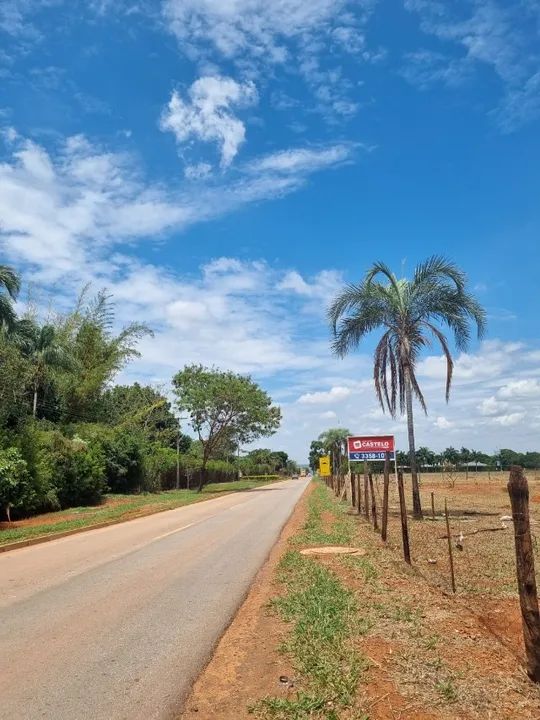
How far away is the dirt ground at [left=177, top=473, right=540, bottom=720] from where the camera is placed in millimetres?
4508

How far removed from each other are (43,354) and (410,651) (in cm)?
3149

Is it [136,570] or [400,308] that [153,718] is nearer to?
[136,570]

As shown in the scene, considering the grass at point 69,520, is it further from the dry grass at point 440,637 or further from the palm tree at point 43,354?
the dry grass at point 440,637

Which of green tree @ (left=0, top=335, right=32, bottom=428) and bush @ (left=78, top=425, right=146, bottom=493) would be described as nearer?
green tree @ (left=0, top=335, right=32, bottom=428)

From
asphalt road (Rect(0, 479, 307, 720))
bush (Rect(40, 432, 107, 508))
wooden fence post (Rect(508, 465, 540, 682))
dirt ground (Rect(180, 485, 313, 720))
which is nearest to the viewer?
dirt ground (Rect(180, 485, 313, 720))

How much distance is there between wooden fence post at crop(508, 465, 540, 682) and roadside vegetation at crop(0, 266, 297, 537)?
49.9 feet

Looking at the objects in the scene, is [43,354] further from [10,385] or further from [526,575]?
[526,575]

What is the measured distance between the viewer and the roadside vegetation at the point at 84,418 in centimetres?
2414

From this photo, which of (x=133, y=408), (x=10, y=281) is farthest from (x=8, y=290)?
(x=133, y=408)

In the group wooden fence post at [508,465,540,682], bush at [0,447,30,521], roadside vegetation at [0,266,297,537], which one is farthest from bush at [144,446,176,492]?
wooden fence post at [508,465,540,682]

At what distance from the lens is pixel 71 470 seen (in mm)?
29375

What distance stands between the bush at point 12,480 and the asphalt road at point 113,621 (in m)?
5.94

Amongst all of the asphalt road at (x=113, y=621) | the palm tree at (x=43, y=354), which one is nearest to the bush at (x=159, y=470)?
the palm tree at (x=43, y=354)

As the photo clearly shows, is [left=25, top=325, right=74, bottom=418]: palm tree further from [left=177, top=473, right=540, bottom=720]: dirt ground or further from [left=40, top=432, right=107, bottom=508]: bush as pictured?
[left=177, top=473, right=540, bottom=720]: dirt ground
